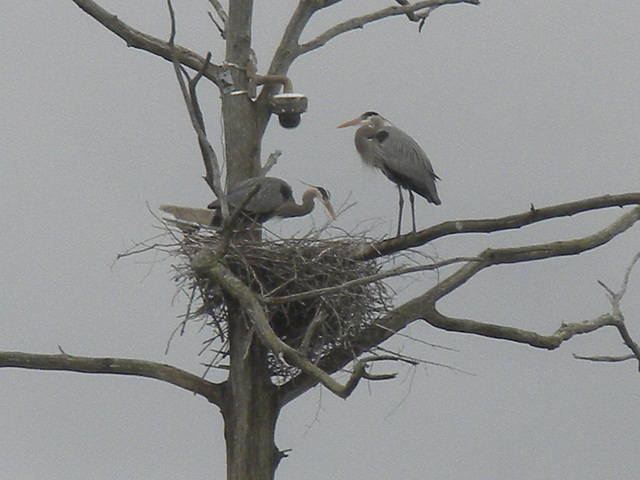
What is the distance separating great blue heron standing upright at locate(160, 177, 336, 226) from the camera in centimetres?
880

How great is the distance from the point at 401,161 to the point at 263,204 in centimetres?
120

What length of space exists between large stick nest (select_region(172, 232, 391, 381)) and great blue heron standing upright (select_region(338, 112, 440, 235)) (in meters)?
1.38

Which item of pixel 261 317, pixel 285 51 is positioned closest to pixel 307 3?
pixel 285 51

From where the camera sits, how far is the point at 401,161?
9953mm

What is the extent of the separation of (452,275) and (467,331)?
1.36 ft

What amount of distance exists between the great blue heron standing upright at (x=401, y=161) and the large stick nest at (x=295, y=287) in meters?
1.38

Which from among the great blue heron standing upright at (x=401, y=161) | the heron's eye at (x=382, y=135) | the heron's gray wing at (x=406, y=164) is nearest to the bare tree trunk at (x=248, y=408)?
the great blue heron standing upright at (x=401, y=161)

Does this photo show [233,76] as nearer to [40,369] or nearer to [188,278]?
[188,278]

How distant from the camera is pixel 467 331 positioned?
816 cm

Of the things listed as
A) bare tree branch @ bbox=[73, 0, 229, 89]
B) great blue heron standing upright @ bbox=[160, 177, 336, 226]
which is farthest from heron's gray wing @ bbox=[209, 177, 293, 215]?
bare tree branch @ bbox=[73, 0, 229, 89]

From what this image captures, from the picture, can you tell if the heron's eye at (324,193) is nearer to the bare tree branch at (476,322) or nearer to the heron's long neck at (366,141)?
the heron's long neck at (366,141)

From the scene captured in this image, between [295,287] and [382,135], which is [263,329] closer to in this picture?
[295,287]

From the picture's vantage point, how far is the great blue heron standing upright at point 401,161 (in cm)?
991

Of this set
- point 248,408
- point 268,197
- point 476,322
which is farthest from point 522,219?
point 268,197
